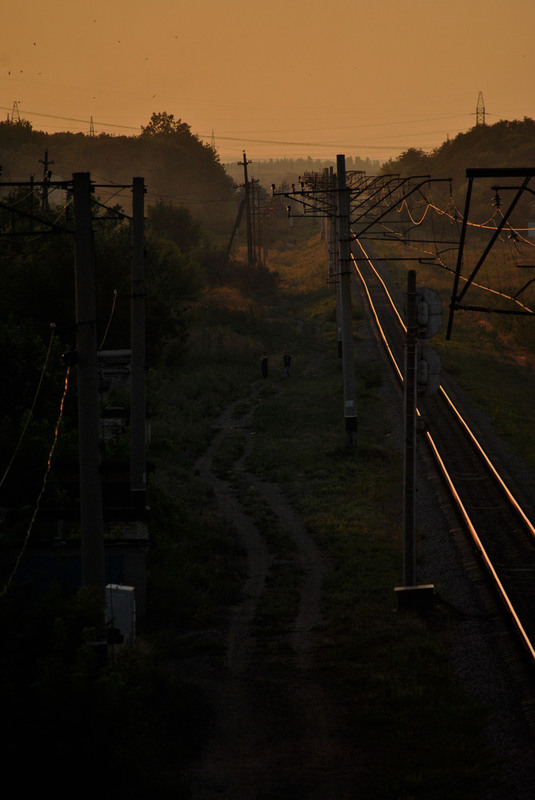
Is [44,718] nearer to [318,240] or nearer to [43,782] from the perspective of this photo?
[43,782]

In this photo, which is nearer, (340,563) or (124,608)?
(124,608)

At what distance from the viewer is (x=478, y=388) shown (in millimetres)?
40219

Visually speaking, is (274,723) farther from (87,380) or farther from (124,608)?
(87,380)

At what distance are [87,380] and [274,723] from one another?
5466mm

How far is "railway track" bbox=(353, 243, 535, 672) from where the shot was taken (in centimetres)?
1619

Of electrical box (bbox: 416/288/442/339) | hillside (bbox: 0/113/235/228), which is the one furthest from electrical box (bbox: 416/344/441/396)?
hillside (bbox: 0/113/235/228)

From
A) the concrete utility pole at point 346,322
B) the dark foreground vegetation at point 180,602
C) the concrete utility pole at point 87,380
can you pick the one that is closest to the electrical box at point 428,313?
the dark foreground vegetation at point 180,602

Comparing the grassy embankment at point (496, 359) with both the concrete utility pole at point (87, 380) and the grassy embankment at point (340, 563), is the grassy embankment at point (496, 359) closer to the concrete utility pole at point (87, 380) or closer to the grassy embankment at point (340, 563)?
the grassy embankment at point (340, 563)

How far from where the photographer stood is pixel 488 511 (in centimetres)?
2217

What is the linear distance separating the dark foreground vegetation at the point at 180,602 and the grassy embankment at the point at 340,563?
0.13 ft

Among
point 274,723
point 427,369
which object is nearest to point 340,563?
point 427,369

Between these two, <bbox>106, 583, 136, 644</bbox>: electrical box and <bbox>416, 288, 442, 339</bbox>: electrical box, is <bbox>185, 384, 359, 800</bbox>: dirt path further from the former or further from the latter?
<bbox>416, 288, 442, 339</bbox>: electrical box

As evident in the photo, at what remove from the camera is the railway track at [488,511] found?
1619 centimetres

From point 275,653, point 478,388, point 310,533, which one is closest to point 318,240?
point 478,388
